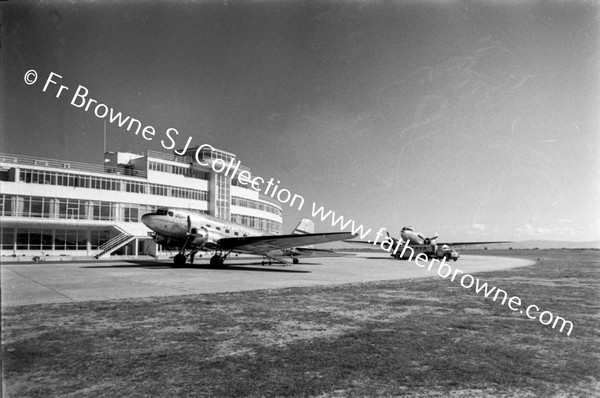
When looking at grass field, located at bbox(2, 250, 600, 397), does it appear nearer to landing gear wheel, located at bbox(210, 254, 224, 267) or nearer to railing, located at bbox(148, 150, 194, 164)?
landing gear wheel, located at bbox(210, 254, 224, 267)

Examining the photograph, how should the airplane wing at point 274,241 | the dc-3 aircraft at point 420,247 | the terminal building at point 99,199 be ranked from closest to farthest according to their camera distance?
1. the airplane wing at point 274,241
2. the terminal building at point 99,199
3. the dc-3 aircraft at point 420,247

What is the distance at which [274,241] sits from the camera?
96.1 ft

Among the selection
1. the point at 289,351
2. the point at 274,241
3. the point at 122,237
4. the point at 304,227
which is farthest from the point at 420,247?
the point at 289,351

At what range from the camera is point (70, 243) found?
4656cm

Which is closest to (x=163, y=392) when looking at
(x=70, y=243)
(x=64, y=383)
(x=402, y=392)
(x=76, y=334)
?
(x=64, y=383)

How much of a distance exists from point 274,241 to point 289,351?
2224cm

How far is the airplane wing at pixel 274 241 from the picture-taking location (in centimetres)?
2762

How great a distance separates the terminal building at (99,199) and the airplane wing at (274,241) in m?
18.2

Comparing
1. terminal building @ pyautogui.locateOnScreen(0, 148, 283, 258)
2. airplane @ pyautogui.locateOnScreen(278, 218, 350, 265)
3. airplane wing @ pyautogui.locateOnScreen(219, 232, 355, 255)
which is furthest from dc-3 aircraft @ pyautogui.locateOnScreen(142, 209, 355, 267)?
terminal building @ pyautogui.locateOnScreen(0, 148, 283, 258)

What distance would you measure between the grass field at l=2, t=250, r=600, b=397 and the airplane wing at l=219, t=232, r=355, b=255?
15330 mm

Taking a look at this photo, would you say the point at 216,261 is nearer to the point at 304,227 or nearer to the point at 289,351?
the point at 304,227

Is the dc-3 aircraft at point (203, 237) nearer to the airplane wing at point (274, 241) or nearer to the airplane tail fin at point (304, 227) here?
the airplane wing at point (274, 241)

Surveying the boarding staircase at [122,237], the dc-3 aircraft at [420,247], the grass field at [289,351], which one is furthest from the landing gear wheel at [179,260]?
the dc-3 aircraft at [420,247]

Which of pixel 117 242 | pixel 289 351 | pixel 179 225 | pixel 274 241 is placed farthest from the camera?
pixel 117 242
